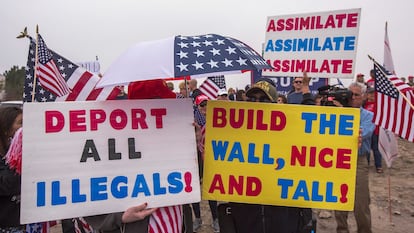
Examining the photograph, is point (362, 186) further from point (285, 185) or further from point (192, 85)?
point (192, 85)

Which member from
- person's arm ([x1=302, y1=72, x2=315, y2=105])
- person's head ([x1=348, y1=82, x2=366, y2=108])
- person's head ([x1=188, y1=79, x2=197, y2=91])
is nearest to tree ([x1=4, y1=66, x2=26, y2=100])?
person's head ([x1=188, y1=79, x2=197, y2=91])

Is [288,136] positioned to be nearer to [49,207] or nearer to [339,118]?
[339,118]

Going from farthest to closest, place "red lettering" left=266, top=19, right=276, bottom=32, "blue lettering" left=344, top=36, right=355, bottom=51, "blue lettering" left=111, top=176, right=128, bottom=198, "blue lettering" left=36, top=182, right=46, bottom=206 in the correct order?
"red lettering" left=266, top=19, right=276, bottom=32, "blue lettering" left=344, top=36, right=355, bottom=51, "blue lettering" left=111, top=176, right=128, bottom=198, "blue lettering" left=36, top=182, right=46, bottom=206

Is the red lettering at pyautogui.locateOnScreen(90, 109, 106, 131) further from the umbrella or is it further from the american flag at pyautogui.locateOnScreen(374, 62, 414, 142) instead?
the american flag at pyautogui.locateOnScreen(374, 62, 414, 142)

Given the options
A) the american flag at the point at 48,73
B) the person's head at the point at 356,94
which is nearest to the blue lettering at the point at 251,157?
the person's head at the point at 356,94

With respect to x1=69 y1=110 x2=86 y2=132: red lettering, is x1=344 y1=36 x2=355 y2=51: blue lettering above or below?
above

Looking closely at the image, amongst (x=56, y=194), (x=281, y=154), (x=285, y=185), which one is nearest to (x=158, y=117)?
(x=56, y=194)

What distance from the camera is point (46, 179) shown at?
2.15m

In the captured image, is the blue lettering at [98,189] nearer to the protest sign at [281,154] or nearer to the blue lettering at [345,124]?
the protest sign at [281,154]

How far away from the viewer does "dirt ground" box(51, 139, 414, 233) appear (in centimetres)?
558

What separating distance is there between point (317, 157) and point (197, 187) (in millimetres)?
868

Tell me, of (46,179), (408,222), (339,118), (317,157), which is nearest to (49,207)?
(46,179)

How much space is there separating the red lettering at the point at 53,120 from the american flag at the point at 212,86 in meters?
5.12

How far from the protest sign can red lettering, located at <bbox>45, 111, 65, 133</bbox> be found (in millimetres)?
966
